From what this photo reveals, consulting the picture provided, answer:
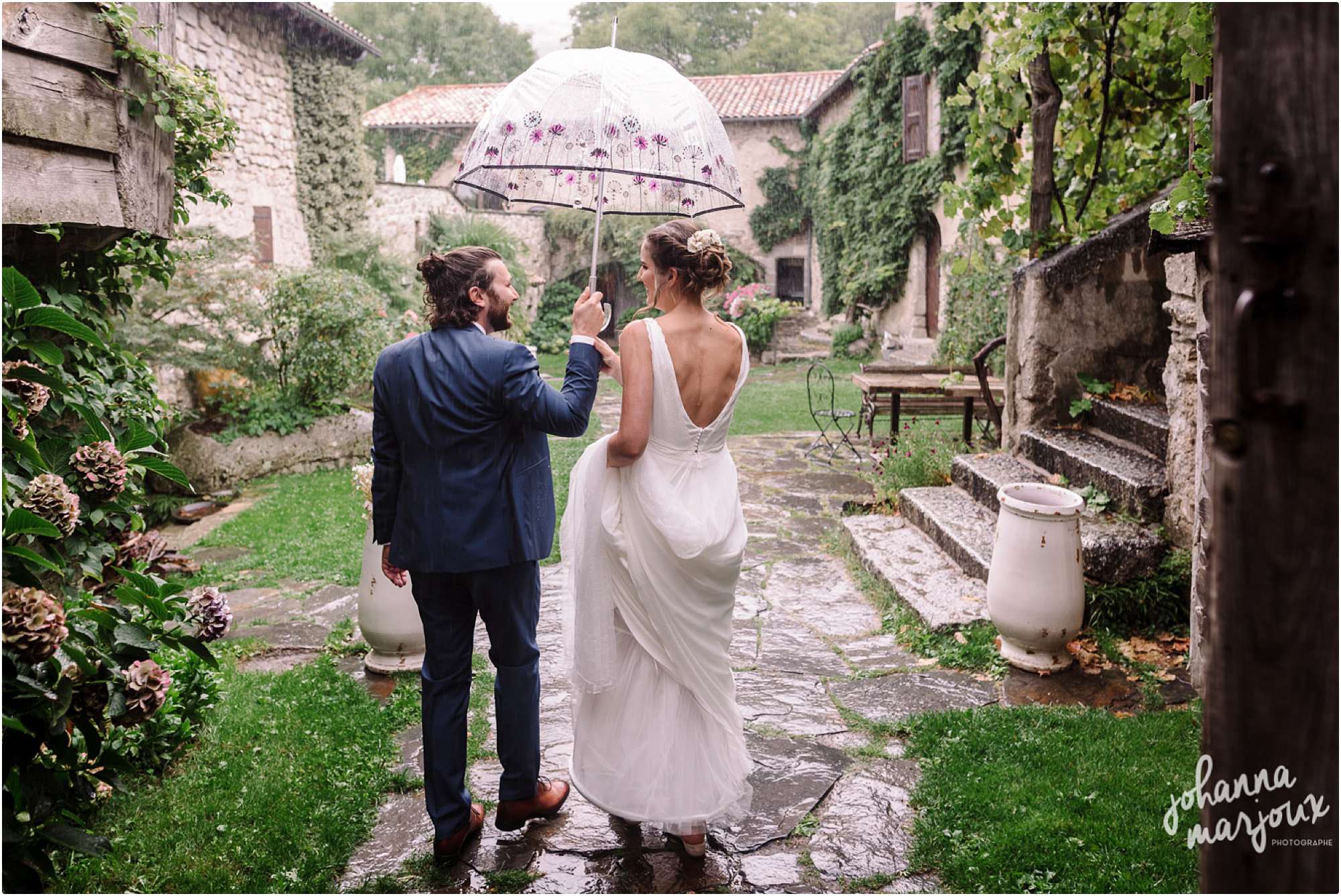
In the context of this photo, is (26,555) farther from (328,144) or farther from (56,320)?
(328,144)

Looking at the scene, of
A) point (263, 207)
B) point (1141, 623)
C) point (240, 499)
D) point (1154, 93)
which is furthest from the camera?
point (263, 207)

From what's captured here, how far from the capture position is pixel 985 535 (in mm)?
5863

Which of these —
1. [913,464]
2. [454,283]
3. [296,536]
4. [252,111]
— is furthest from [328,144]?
[454,283]

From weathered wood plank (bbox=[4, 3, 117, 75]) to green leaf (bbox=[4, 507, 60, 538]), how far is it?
1464mm

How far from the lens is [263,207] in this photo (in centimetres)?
1398

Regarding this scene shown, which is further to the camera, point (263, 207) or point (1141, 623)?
point (263, 207)

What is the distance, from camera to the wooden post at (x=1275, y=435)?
1.41 meters

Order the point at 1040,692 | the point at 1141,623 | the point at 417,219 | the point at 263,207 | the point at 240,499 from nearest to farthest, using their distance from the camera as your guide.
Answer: the point at 1040,692 < the point at 1141,623 < the point at 240,499 < the point at 263,207 < the point at 417,219

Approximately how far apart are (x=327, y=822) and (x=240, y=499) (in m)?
6.46

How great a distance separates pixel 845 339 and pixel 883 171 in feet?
11.9

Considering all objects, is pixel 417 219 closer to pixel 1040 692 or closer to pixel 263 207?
pixel 263 207

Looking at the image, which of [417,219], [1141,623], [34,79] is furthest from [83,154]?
[417,219]

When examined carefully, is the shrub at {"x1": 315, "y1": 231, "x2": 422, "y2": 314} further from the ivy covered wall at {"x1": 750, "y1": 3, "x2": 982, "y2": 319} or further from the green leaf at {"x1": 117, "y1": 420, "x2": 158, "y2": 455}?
the green leaf at {"x1": 117, "y1": 420, "x2": 158, "y2": 455}

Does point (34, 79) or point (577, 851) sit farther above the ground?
point (34, 79)
